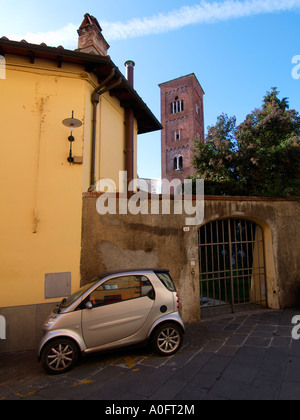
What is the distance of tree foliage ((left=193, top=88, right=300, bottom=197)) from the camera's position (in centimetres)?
1422

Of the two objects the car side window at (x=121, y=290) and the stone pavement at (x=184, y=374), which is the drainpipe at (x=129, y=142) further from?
the stone pavement at (x=184, y=374)

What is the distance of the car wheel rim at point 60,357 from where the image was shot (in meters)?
4.16

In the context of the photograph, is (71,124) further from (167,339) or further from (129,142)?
(167,339)

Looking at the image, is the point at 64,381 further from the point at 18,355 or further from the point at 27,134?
the point at 27,134

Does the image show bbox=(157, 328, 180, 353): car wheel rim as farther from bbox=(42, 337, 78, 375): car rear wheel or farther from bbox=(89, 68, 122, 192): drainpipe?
bbox=(89, 68, 122, 192): drainpipe

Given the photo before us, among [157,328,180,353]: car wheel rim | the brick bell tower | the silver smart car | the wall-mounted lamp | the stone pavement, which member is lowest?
the stone pavement

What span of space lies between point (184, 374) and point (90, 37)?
9427 millimetres

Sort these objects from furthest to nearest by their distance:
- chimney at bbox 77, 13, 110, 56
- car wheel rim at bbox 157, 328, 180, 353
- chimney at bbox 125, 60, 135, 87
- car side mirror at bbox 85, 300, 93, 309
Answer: chimney at bbox 125, 60, 135, 87 < chimney at bbox 77, 13, 110, 56 < car wheel rim at bbox 157, 328, 180, 353 < car side mirror at bbox 85, 300, 93, 309

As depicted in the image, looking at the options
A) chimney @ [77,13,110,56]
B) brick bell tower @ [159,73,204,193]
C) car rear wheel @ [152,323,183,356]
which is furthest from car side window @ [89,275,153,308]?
brick bell tower @ [159,73,204,193]

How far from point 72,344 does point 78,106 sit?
212 inches

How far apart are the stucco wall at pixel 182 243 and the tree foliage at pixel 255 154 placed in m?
5.98

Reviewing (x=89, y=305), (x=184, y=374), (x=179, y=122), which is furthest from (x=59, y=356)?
(x=179, y=122)

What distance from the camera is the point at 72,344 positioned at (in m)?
4.22
